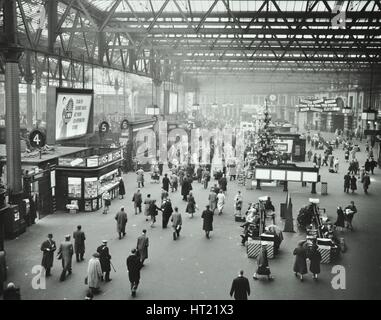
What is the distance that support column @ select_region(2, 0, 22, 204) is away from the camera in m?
14.9

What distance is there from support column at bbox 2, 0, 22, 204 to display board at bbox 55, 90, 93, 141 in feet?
4.77

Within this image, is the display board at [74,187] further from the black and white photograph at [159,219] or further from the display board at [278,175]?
the display board at [278,175]

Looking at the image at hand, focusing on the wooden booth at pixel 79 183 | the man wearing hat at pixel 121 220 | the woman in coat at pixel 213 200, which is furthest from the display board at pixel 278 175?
the man wearing hat at pixel 121 220

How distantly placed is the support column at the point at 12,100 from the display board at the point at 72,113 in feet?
4.77

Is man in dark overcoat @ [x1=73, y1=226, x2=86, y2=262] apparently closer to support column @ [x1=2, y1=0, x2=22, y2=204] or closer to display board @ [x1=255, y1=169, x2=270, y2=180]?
support column @ [x1=2, y1=0, x2=22, y2=204]

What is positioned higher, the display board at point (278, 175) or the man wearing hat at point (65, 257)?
the display board at point (278, 175)

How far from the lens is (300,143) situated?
3916 centimetres

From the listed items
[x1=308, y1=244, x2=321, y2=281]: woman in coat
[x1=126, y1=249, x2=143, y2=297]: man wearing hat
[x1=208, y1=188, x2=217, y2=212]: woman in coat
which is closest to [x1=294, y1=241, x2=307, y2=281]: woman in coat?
[x1=308, y1=244, x2=321, y2=281]: woman in coat

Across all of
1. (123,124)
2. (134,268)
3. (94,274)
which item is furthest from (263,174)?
(94,274)

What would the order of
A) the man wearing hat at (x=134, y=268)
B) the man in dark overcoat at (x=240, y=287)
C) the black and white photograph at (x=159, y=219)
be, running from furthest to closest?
the black and white photograph at (x=159, y=219), the man wearing hat at (x=134, y=268), the man in dark overcoat at (x=240, y=287)

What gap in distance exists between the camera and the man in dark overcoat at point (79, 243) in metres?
13.6

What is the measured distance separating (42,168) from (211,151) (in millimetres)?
16846
